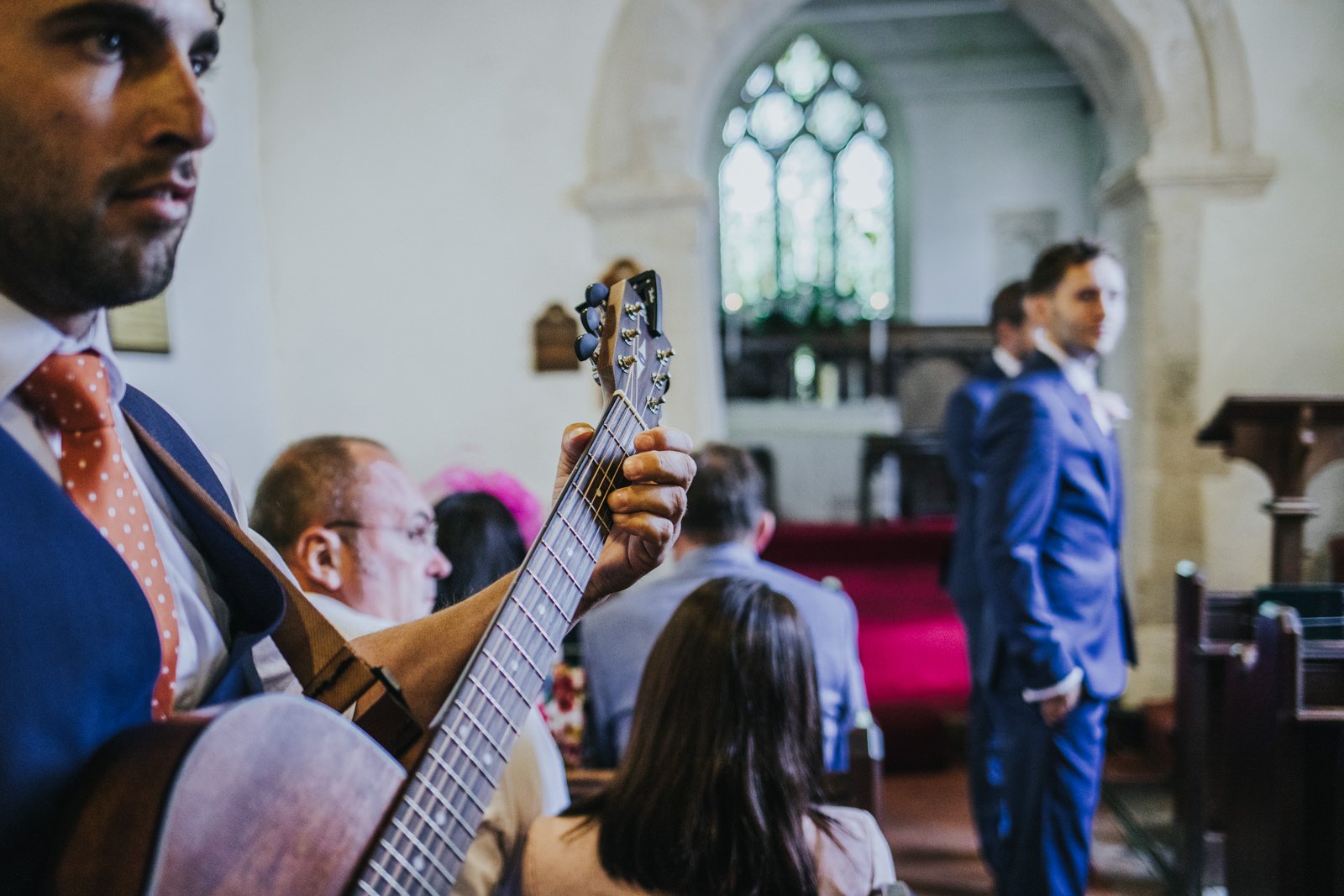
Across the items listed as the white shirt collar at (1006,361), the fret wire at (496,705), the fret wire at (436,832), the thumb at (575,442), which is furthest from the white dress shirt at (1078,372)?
the fret wire at (436,832)

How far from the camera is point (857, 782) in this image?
1738 millimetres

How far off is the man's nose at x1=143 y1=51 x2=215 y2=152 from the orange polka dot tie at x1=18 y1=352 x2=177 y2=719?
0.17 meters

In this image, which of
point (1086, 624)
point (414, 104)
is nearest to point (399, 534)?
point (1086, 624)

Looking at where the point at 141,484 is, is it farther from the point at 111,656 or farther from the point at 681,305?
the point at 681,305

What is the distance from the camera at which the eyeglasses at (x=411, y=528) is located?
5.36 feet

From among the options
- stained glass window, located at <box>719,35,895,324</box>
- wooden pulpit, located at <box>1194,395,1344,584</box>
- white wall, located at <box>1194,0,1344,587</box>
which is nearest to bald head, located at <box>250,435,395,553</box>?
wooden pulpit, located at <box>1194,395,1344,584</box>

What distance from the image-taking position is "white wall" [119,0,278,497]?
150 inches

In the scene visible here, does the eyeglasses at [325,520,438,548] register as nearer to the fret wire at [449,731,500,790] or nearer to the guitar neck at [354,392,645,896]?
the guitar neck at [354,392,645,896]

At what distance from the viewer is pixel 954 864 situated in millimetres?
3283

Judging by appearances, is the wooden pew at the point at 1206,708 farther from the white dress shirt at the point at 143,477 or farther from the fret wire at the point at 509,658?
the white dress shirt at the point at 143,477

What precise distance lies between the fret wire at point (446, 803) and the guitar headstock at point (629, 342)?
40 centimetres

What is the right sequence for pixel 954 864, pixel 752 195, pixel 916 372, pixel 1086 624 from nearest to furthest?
pixel 1086 624 → pixel 954 864 → pixel 916 372 → pixel 752 195

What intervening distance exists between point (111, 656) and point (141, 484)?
0.20 meters

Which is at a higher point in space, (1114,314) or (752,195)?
(752,195)
